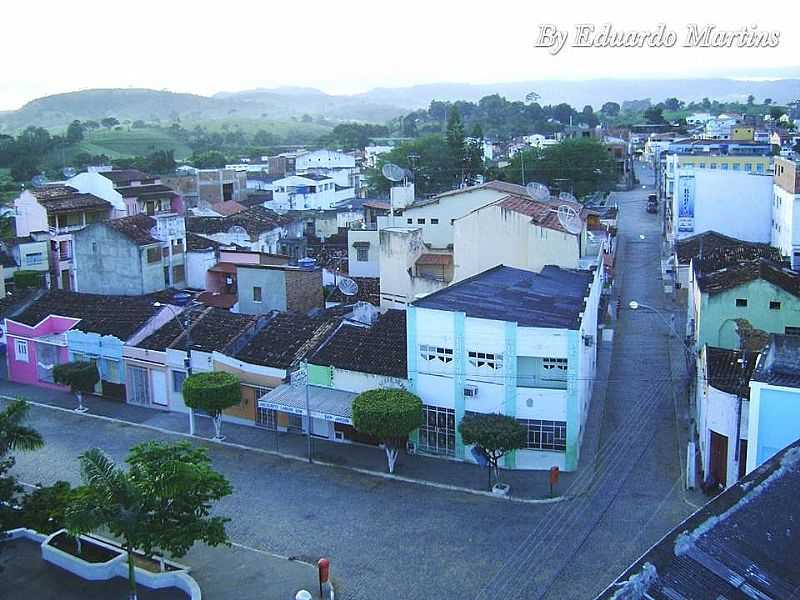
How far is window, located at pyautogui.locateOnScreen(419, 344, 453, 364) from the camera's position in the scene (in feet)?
80.7

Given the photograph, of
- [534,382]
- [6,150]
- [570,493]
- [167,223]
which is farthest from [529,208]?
[6,150]

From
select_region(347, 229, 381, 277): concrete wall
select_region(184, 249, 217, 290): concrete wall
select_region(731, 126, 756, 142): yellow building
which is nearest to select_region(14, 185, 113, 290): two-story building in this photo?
select_region(184, 249, 217, 290): concrete wall

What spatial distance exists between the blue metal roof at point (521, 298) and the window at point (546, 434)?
2703 millimetres

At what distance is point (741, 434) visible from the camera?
2153 centimetres

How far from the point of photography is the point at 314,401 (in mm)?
26344

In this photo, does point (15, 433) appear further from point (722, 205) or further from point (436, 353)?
point (722, 205)

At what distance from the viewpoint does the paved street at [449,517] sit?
19078 millimetres

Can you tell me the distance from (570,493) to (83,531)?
12.2m

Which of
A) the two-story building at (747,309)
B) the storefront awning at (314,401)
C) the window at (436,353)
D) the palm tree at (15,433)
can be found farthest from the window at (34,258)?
the two-story building at (747,309)

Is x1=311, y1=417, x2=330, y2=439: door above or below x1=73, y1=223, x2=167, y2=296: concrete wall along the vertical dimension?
below

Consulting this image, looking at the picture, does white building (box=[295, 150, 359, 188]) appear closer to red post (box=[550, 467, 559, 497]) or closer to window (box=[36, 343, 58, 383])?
window (box=[36, 343, 58, 383])

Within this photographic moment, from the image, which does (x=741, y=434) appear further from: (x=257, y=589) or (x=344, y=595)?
(x=257, y=589)

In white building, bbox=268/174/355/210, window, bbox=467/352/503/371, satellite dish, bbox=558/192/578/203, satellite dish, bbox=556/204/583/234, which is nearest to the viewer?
window, bbox=467/352/503/371

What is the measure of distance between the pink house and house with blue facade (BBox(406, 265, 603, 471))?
15388 millimetres
